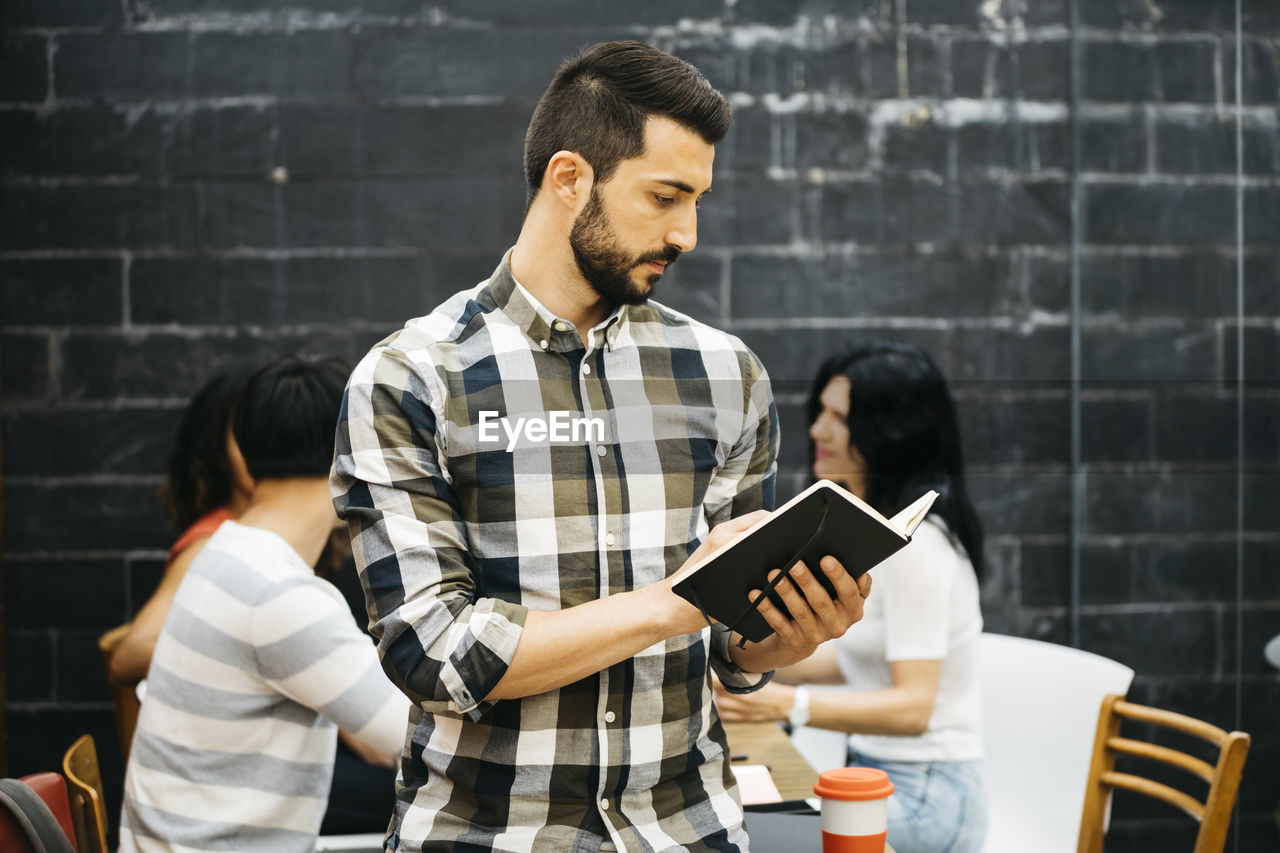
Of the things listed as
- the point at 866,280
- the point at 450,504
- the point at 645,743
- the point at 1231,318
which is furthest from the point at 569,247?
the point at 1231,318

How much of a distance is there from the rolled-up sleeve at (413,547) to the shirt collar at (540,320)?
0.15 m

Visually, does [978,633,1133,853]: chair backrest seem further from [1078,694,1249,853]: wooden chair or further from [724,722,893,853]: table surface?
[724,722,893,853]: table surface

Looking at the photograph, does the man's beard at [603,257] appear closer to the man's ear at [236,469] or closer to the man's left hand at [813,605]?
the man's left hand at [813,605]

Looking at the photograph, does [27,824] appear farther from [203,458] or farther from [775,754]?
[203,458]

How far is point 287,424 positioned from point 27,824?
73 centimetres

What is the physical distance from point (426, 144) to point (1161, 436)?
7.11ft

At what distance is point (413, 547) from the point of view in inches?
47.8

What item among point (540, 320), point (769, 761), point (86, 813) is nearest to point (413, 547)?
point (540, 320)

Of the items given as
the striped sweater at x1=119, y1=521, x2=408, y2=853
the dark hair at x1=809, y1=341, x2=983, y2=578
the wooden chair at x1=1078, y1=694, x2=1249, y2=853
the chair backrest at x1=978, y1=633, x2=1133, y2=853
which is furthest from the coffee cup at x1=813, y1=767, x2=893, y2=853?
the chair backrest at x1=978, y1=633, x2=1133, y2=853

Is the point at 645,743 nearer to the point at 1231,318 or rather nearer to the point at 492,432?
the point at 492,432

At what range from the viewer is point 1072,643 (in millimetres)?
3309

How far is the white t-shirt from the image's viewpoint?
89.0 inches

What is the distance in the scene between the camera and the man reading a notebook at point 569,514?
1216mm

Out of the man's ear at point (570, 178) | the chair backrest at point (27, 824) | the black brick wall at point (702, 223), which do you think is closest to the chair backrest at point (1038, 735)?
the black brick wall at point (702, 223)
